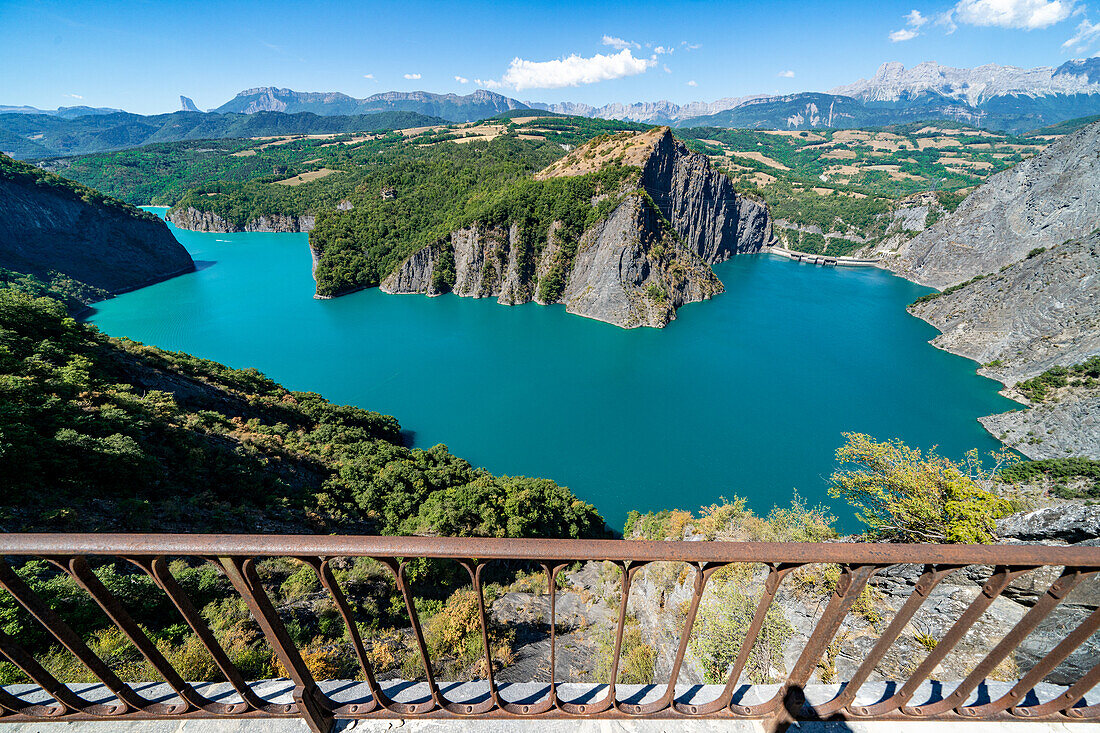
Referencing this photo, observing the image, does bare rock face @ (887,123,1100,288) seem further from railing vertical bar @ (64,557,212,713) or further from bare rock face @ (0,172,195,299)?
bare rock face @ (0,172,195,299)

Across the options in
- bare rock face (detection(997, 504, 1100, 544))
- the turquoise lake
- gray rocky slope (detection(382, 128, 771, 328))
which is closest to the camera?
bare rock face (detection(997, 504, 1100, 544))

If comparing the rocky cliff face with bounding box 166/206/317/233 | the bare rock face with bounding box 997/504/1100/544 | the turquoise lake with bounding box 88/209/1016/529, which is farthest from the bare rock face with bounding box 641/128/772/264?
the rocky cliff face with bounding box 166/206/317/233

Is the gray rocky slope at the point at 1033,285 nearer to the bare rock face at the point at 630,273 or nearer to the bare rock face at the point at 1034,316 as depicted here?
the bare rock face at the point at 1034,316

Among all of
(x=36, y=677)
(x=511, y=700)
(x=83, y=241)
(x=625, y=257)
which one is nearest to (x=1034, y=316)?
(x=625, y=257)

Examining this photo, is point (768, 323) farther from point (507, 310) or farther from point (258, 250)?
point (258, 250)

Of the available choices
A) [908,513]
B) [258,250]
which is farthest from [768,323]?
[258,250]

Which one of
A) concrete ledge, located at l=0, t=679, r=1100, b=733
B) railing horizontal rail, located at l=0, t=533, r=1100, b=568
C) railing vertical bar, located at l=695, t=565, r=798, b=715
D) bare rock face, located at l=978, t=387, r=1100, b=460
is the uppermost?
railing horizontal rail, located at l=0, t=533, r=1100, b=568

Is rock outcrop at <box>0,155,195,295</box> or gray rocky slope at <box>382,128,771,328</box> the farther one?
rock outcrop at <box>0,155,195,295</box>

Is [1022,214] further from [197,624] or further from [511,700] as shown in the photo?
[197,624]
